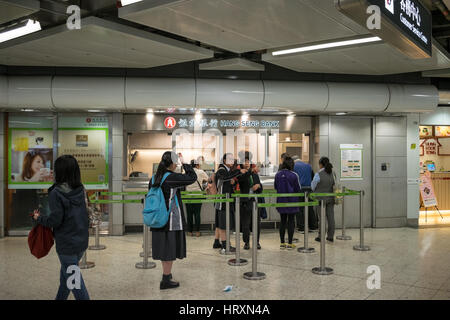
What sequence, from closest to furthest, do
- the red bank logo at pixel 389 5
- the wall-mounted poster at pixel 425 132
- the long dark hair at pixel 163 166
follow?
1. the red bank logo at pixel 389 5
2. the long dark hair at pixel 163 166
3. the wall-mounted poster at pixel 425 132

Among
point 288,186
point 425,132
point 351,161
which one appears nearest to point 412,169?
point 351,161

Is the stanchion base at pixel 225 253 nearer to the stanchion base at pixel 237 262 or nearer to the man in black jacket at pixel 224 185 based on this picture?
the man in black jacket at pixel 224 185

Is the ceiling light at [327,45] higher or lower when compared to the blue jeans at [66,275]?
higher

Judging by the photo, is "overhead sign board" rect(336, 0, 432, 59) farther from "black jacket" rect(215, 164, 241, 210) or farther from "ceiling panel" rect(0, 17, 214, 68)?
"black jacket" rect(215, 164, 241, 210)

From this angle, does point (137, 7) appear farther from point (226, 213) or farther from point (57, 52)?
point (226, 213)

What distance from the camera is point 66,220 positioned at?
3.97m

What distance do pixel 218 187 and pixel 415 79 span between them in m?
5.86

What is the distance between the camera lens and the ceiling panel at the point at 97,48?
5734 mm

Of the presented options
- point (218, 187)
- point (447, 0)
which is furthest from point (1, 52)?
point (447, 0)

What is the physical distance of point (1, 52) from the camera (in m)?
6.91

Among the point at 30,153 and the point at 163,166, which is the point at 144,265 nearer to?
the point at 163,166

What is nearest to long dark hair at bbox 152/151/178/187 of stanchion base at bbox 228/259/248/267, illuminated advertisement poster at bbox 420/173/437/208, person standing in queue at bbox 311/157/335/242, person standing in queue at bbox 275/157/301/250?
stanchion base at bbox 228/259/248/267

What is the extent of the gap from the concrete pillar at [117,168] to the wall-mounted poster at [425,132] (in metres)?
9.01

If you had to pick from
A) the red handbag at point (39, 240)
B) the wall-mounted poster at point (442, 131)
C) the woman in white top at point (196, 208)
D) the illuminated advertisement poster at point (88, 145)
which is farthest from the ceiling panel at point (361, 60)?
→ the wall-mounted poster at point (442, 131)
